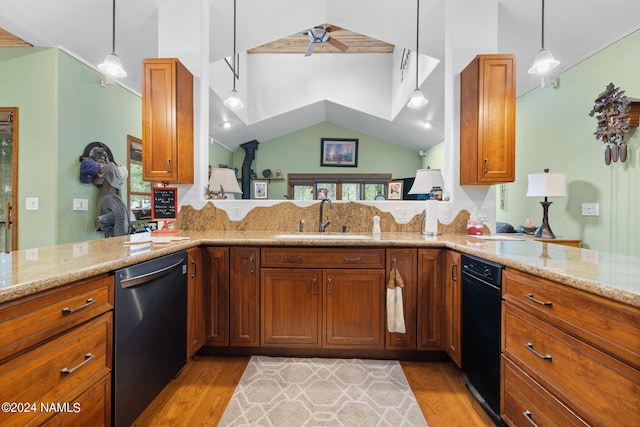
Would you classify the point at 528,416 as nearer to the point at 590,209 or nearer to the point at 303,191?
the point at 590,209

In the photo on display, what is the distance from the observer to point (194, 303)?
80.1 inches

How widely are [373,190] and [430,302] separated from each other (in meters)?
5.91

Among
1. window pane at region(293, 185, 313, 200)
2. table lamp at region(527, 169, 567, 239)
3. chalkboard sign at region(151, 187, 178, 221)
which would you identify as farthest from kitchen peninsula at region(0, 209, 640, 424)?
window pane at region(293, 185, 313, 200)

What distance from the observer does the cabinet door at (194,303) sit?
1.96 metres

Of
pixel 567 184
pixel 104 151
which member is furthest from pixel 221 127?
pixel 567 184

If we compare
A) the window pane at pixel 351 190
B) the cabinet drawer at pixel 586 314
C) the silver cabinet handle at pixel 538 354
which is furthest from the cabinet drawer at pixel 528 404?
the window pane at pixel 351 190

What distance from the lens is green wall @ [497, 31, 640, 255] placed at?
2.71 m

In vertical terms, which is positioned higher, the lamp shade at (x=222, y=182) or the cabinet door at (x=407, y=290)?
the lamp shade at (x=222, y=182)

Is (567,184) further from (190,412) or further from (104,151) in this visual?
(104,151)

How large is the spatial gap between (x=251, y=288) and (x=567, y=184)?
3692mm

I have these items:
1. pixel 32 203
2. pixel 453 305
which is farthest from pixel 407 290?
pixel 32 203

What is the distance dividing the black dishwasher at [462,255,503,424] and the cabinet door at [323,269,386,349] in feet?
1.82

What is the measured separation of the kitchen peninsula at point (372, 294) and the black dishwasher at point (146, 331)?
6 centimetres

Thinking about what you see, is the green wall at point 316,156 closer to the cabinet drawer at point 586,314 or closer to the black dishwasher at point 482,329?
the black dishwasher at point 482,329
